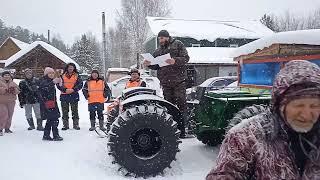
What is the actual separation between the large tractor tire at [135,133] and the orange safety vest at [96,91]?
4.00 metres

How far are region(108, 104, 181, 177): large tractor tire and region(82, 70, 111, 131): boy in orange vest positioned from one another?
393 cm

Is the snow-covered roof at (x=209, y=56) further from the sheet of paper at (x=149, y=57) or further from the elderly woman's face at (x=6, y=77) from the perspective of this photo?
the sheet of paper at (x=149, y=57)

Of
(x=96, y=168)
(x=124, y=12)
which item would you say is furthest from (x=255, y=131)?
(x=124, y=12)

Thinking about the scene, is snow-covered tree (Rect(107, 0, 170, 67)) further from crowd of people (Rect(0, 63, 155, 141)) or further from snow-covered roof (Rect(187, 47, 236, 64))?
crowd of people (Rect(0, 63, 155, 141))

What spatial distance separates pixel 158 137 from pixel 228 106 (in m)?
0.97

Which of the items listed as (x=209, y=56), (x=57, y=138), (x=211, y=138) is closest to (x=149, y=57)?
(x=211, y=138)

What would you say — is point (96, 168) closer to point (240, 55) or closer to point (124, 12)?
point (240, 55)

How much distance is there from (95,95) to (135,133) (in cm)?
407

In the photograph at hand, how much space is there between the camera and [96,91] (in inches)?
340

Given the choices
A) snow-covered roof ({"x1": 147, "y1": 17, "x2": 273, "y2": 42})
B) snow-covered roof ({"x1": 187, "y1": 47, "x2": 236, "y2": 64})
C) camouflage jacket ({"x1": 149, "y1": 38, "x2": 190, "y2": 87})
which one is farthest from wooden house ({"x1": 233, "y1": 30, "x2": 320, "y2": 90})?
snow-covered roof ({"x1": 147, "y1": 17, "x2": 273, "y2": 42})

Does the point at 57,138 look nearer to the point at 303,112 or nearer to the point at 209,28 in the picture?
the point at 303,112

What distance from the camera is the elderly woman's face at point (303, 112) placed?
142cm

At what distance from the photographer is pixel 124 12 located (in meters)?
38.6

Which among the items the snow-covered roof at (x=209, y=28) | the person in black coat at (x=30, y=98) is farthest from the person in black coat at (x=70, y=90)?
the snow-covered roof at (x=209, y=28)
